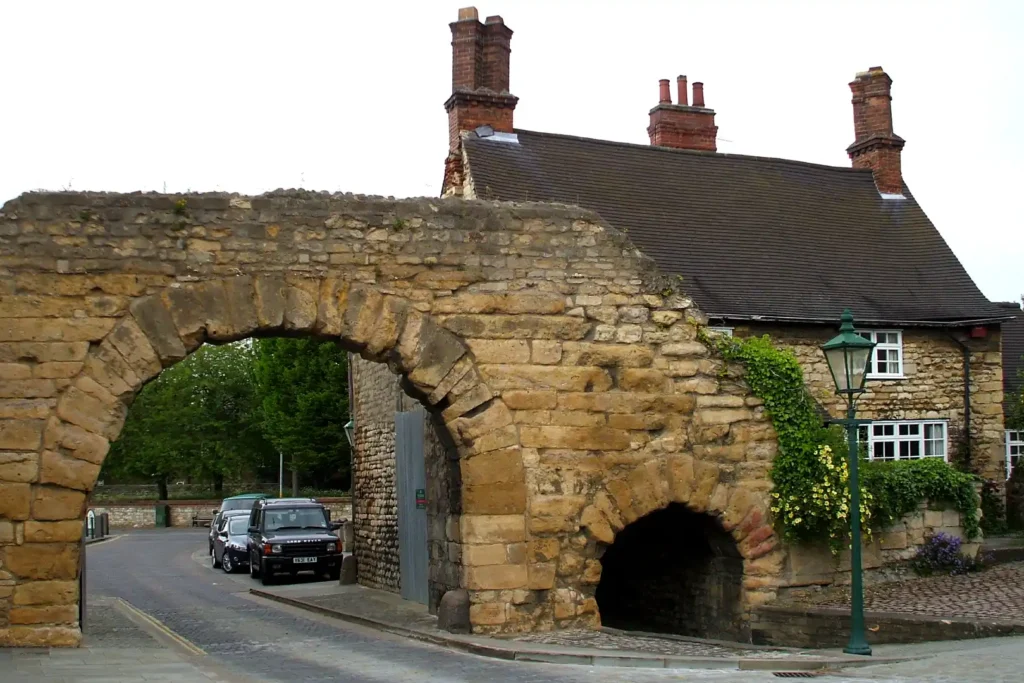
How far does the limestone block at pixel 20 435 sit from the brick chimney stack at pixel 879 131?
64.8 ft

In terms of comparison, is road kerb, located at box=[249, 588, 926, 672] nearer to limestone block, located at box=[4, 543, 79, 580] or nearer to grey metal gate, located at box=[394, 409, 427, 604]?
limestone block, located at box=[4, 543, 79, 580]

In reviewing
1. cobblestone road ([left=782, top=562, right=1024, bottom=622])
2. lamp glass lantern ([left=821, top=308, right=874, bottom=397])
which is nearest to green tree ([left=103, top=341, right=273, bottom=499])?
cobblestone road ([left=782, top=562, right=1024, bottom=622])

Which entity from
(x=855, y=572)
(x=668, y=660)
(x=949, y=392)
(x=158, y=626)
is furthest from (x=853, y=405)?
(x=949, y=392)

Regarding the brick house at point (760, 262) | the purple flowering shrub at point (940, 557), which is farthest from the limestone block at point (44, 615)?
the purple flowering shrub at point (940, 557)

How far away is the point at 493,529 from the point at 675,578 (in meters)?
3.80

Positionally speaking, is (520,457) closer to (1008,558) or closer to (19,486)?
(19,486)

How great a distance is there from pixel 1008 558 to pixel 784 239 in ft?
26.2

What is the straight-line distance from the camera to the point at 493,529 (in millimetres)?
12398

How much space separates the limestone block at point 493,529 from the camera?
12.4m

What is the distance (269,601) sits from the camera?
803 inches

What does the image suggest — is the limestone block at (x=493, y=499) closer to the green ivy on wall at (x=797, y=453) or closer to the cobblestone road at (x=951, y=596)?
the green ivy on wall at (x=797, y=453)

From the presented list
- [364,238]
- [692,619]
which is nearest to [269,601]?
[692,619]

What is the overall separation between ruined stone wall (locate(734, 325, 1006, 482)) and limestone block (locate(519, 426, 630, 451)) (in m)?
9.66

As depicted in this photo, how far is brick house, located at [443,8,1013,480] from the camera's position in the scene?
21062 millimetres
